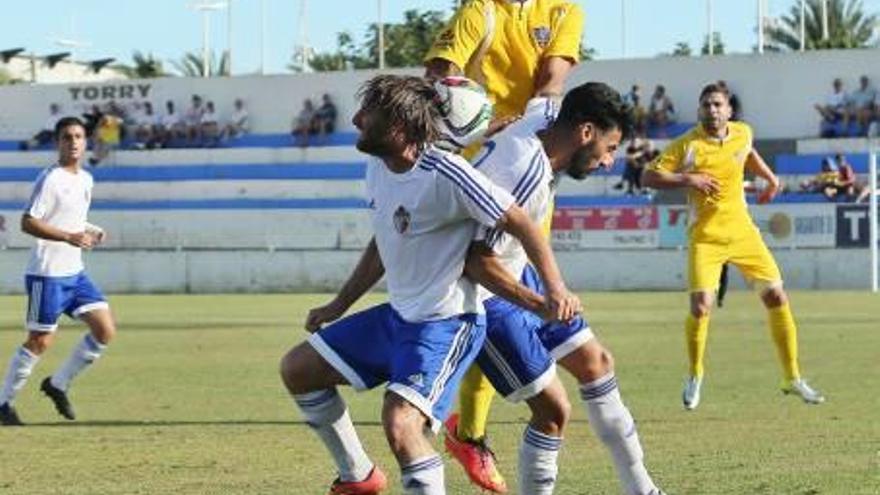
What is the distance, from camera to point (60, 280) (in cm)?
1523

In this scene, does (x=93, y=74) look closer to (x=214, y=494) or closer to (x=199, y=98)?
(x=199, y=98)

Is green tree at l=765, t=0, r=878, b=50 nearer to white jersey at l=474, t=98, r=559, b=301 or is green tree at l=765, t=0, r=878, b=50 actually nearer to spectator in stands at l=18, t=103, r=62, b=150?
spectator in stands at l=18, t=103, r=62, b=150

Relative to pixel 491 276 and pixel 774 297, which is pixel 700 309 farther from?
pixel 491 276

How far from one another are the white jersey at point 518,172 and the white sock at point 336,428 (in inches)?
33.3

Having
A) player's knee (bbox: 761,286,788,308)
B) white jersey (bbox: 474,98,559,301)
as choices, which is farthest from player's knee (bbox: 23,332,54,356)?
white jersey (bbox: 474,98,559,301)

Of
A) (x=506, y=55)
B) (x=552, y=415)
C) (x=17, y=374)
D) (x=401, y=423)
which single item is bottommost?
(x=17, y=374)

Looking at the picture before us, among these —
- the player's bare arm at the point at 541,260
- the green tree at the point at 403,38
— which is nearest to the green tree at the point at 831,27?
the green tree at the point at 403,38

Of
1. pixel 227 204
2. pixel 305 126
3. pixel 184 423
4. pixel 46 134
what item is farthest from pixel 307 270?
pixel 184 423

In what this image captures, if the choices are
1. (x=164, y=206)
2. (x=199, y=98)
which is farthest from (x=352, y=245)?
(x=199, y=98)

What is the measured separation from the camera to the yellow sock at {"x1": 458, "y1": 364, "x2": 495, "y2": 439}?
34.0 feet

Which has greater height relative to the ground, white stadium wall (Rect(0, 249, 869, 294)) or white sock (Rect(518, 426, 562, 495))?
white sock (Rect(518, 426, 562, 495))

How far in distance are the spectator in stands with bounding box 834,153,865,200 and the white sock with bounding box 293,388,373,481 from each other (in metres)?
34.5

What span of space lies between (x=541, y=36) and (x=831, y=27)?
6714 centimetres

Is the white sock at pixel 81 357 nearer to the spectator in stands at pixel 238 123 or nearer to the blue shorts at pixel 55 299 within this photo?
the blue shorts at pixel 55 299
